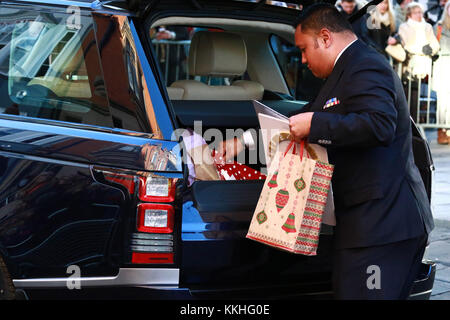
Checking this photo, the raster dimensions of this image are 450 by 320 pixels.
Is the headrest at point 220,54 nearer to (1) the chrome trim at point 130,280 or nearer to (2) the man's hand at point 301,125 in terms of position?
(2) the man's hand at point 301,125

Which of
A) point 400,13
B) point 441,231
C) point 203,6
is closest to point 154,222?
point 203,6

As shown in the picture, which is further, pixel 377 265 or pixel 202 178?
pixel 202 178

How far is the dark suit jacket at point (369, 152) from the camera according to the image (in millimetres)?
2918

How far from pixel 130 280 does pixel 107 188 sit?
1.23 ft

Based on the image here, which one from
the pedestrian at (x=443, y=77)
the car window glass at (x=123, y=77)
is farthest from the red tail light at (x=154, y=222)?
the pedestrian at (x=443, y=77)

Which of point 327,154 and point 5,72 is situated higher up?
point 5,72

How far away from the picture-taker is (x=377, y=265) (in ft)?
10.1

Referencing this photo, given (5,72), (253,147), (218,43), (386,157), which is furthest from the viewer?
(218,43)

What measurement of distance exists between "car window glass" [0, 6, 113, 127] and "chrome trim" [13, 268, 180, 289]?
619 millimetres

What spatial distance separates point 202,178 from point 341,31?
884 mm

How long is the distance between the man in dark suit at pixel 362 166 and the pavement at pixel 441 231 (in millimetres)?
903
